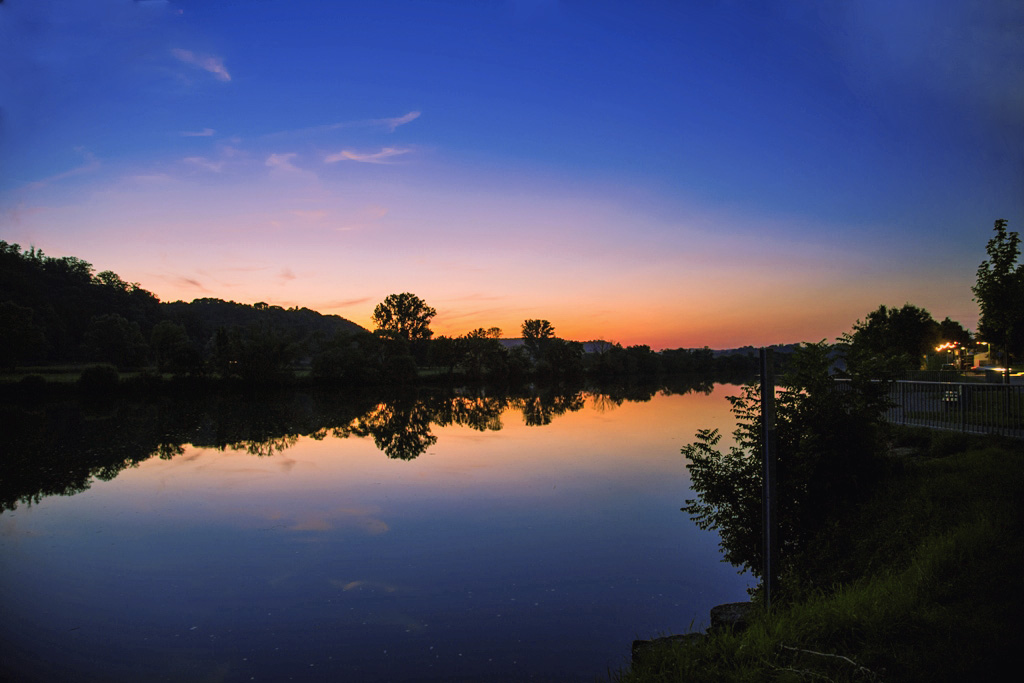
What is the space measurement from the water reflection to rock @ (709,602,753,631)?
14.7m

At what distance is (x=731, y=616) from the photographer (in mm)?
6656

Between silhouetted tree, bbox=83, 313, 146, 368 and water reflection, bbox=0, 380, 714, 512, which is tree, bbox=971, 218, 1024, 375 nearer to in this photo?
water reflection, bbox=0, 380, 714, 512

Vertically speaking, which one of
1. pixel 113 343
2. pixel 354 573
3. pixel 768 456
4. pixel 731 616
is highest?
pixel 113 343

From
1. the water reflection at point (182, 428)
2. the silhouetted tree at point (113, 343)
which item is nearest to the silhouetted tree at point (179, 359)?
the water reflection at point (182, 428)

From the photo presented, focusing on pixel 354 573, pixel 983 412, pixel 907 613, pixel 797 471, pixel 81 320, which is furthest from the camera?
pixel 81 320

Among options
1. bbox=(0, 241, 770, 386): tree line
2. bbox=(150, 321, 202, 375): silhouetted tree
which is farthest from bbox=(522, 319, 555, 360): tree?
bbox=(150, 321, 202, 375): silhouetted tree

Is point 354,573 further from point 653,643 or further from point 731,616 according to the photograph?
point 731,616

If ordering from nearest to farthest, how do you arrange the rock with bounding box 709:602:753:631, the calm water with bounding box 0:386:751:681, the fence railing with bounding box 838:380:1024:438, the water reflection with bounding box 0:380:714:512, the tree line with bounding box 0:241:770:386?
the rock with bounding box 709:602:753:631 < the calm water with bounding box 0:386:751:681 < the fence railing with bounding box 838:380:1024:438 < the water reflection with bounding box 0:380:714:512 < the tree line with bounding box 0:241:770:386

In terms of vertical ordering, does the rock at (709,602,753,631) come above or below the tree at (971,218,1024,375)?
below

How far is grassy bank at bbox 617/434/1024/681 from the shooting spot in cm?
399

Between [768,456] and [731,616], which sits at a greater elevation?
[768,456]

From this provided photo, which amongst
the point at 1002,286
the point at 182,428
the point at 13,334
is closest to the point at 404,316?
the point at 13,334

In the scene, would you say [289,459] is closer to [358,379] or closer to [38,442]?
[38,442]

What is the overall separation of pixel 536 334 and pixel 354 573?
109m
